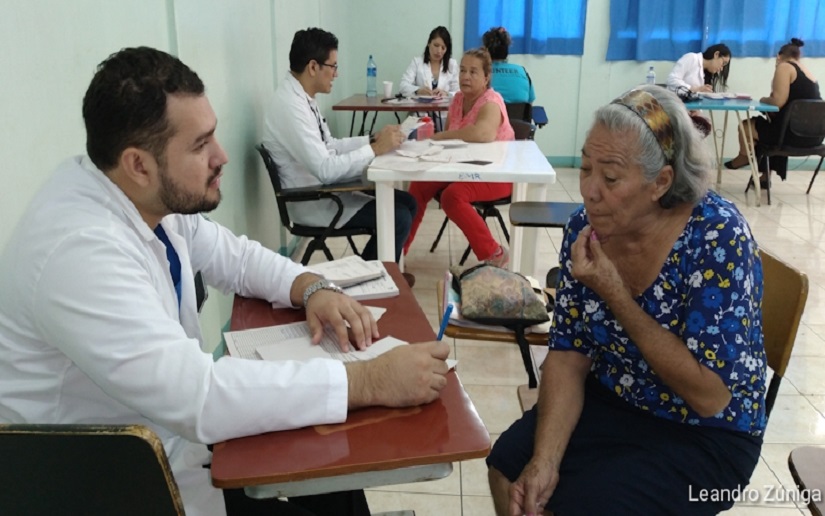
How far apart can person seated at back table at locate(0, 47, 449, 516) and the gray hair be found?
55 cm

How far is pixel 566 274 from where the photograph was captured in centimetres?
144

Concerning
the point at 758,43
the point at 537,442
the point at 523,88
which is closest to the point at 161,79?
the point at 537,442

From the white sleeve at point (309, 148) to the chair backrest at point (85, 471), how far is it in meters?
2.34

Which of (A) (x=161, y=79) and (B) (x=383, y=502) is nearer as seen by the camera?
(A) (x=161, y=79)

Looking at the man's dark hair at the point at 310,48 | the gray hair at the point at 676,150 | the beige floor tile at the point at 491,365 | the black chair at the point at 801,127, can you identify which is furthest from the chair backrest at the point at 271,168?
the black chair at the point at 801,127

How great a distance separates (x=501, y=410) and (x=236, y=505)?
140 centimetres

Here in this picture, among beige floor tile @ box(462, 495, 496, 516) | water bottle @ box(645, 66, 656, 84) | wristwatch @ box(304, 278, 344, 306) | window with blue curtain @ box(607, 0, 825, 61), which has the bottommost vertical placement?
beige floor tile @ box(462, 495, 496, 516)

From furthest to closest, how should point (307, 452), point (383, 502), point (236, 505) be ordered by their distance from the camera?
point (383, 502), point (236, 505), point (307, 452)

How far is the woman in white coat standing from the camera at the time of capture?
19.7ft

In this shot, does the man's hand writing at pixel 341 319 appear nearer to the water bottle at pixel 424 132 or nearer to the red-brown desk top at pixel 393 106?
the water bottle at pixel 424 132

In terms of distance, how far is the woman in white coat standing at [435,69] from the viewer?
6.01m

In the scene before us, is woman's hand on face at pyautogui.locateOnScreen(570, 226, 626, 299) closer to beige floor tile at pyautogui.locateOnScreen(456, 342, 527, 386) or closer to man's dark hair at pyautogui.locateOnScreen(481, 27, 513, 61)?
beige floor tile at pyautogui.locateOnScreen(456, 342, 527, 386)

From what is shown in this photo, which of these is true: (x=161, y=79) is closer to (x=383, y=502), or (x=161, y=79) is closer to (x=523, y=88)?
(x=383, y=502)

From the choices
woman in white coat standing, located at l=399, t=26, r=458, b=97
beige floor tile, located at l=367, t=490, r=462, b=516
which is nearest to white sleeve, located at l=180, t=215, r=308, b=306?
beige floor tile, located at l=367, t=490, r=462, b=516
